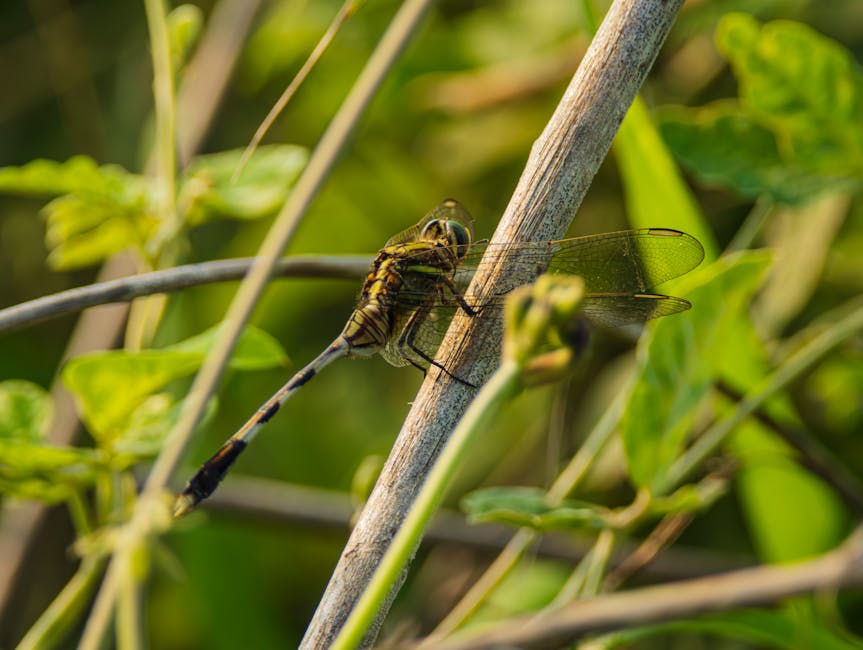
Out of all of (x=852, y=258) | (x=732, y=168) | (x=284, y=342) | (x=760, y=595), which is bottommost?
(x=760, y=595)

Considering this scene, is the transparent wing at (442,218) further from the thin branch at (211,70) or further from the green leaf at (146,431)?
the thin branch at (211,70)

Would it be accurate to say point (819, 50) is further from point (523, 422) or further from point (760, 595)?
point (523, 422)

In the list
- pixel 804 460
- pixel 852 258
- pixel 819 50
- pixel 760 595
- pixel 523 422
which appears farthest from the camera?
pixel 523 422

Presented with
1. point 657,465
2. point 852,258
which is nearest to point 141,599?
point 657,465

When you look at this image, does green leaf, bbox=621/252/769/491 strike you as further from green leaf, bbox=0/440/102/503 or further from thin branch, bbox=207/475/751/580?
thin branch, bbox=207/475/751/580

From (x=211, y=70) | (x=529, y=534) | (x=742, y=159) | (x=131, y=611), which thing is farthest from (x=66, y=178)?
(x=211, y=70)

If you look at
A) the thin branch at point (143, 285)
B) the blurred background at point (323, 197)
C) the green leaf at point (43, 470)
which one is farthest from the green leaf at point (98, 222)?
the blurred background at point (323, 197)

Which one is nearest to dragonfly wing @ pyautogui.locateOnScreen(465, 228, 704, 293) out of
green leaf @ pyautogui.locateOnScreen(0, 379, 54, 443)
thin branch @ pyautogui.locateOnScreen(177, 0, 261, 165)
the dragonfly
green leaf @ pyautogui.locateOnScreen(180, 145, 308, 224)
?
the dragonfly
